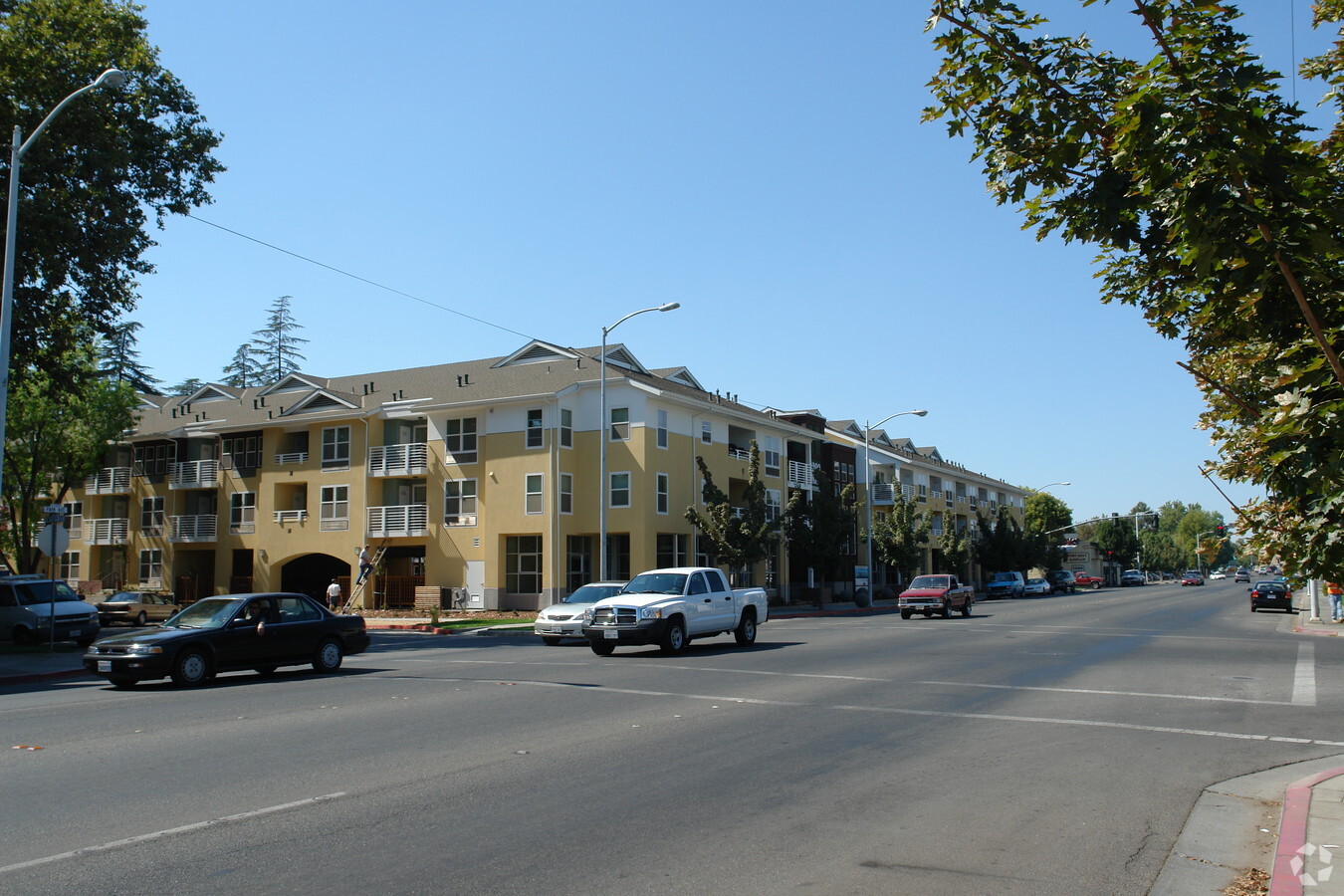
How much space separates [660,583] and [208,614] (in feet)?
30.9

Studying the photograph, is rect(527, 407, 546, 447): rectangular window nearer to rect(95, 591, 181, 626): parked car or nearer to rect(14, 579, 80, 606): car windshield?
rect(95, 591, 181, 626): parked car

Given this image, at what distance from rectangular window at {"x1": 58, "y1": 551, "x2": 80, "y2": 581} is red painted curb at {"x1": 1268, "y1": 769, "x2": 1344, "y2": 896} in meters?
61.9

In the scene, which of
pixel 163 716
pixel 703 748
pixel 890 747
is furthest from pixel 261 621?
pixel 890 747

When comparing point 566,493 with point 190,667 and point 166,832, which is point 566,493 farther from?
point 166,832

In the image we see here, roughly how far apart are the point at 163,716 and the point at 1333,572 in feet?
41.2

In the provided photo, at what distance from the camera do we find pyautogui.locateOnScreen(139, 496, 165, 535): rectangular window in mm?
54031

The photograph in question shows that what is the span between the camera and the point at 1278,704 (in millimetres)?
14203

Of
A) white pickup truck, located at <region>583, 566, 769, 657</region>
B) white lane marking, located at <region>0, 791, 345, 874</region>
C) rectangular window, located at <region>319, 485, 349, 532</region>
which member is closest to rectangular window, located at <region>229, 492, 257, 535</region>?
rectangular window, located at <region>319, 485, 349, 532</region>

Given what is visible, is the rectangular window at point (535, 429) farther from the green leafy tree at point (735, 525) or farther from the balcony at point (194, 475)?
the balcony at point (194, 475)

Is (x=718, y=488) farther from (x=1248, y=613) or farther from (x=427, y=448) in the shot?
(x=1248, y=613)

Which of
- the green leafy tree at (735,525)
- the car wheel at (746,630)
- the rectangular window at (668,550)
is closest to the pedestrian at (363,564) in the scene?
the rectangular window at (668,550)

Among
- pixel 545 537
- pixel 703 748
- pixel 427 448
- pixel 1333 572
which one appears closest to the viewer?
pixel 1333 572

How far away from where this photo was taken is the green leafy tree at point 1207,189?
15.9 feet

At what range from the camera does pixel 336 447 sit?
4834 cm
